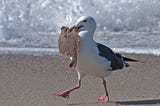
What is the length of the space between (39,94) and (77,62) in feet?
1.97

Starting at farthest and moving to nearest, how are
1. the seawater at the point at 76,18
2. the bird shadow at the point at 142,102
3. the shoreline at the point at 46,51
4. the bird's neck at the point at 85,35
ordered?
the seawater at the point at 76,18 → the shoreline at the point at 46,51 → the bird's neck at the point at 85,35 → the bird shadow at the point at 142,102

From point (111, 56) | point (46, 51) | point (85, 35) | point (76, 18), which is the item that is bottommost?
point (76, 18)

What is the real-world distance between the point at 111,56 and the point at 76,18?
219 inches

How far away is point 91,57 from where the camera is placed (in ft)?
19.9

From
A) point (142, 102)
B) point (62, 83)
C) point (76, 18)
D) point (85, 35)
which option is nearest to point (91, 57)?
point (85, 35)

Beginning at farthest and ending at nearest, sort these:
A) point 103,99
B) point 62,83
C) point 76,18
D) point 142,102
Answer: point 76,18, point 62,83, point 103,99, point 142,102

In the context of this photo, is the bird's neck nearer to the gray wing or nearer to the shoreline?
the gray wing

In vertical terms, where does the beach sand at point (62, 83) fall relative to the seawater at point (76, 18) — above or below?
above

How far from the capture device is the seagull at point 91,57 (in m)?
6.07

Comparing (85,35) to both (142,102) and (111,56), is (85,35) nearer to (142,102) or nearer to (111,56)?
(111,56)

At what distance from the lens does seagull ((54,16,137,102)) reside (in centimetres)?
607

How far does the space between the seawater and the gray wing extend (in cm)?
219

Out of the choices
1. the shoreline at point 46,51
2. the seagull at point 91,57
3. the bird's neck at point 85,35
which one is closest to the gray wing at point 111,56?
the seagull at point 91,57

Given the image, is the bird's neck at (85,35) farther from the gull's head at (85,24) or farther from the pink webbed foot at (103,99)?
the pink webbed foot at (103,99)
